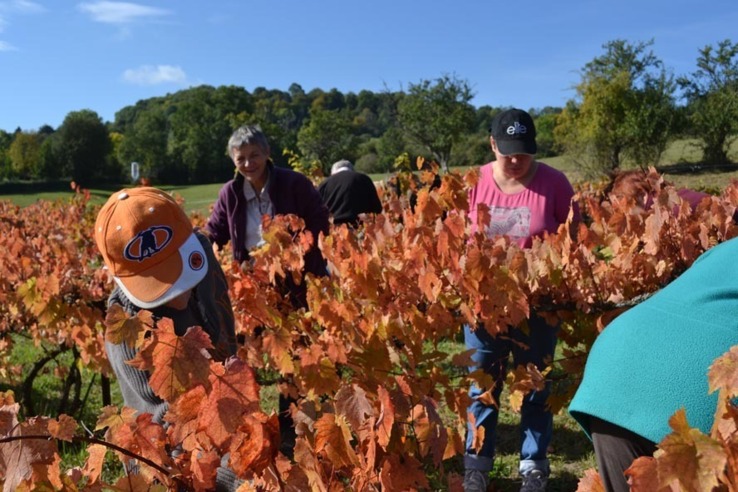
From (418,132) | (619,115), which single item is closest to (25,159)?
(418,132)

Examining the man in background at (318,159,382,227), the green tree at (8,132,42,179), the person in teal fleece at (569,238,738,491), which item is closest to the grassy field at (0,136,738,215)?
the green tree at (8,132,42,179)

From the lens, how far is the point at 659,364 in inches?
46.1

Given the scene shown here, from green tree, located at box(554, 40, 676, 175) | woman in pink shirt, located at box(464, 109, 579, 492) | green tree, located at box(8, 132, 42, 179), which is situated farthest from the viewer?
green tree, located at box(8, 132, 42, 179)

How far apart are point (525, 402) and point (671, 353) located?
1.93 metres

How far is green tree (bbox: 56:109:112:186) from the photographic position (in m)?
60.8

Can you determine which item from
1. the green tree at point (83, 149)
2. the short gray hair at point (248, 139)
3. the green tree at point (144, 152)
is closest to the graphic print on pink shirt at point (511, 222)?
the short gray hair at point (248, 139)

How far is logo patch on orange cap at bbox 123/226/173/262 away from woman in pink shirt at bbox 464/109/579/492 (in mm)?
1504

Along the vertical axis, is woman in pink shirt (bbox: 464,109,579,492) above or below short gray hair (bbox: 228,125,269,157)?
below

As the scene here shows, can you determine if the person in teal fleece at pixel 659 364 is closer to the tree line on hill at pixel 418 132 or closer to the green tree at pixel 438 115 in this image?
the tree line on hill at pixel 418 132

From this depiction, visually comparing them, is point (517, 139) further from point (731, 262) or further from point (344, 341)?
point (731, 262)

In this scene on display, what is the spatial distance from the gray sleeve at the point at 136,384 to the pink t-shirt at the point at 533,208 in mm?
1597

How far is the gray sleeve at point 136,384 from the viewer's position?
1.77 meters

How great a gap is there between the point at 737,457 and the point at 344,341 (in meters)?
1.26

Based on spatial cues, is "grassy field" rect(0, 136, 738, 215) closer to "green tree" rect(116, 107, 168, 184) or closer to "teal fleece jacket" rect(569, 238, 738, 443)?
"green tree" rect(116, 107, 168, 184)
